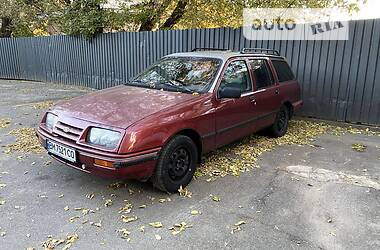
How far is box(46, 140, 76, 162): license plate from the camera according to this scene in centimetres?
345

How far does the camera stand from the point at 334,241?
2.99 metres

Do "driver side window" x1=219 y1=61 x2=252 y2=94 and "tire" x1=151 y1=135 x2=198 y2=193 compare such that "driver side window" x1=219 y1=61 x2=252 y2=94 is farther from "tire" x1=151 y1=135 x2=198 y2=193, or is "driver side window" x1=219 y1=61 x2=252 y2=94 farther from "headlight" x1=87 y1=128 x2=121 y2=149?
"headlight" x1=87 y1=128 x2=121 y2=149

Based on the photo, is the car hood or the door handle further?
the door handle

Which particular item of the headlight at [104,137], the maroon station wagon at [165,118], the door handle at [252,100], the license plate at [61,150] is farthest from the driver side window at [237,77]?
the license plate at [61,150]

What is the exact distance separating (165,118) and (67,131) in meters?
1.10

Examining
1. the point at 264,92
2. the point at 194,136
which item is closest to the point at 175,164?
the point at 194,136

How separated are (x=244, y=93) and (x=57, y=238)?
10.4ft

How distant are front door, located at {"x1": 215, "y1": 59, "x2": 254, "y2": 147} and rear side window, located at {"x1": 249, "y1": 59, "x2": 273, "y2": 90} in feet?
0.75

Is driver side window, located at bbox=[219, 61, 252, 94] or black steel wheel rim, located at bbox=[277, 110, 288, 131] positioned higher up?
driver side window, located at bbox=[219, 61, 252, 94]

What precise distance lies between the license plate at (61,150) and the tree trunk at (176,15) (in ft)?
30.9

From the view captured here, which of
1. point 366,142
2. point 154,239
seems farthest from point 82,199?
point 366,142

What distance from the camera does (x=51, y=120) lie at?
3.96 meters

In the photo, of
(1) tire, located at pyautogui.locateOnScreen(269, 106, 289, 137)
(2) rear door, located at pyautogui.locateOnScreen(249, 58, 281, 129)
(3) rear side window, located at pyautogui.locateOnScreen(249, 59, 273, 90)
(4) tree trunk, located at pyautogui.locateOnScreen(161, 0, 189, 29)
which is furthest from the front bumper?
(4) tree trunk, located at pyautogui.locateOnScreen(161, 0, 189, 29)

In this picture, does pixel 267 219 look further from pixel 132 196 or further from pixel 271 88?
pixel 271 88
